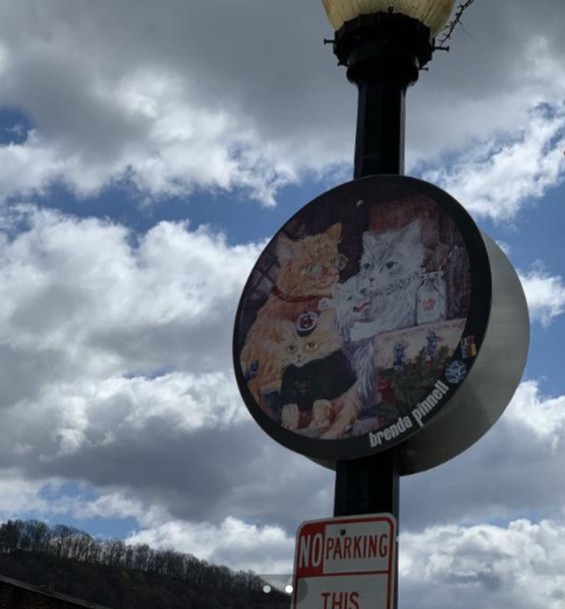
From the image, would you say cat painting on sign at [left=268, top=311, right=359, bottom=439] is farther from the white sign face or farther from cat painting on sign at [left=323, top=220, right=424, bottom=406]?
the white sign face

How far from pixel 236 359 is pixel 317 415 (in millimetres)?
1314

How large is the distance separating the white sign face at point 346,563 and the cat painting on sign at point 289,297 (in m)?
3.06

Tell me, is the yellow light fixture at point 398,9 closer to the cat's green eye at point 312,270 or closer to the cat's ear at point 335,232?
the cat's ear at point 335,232

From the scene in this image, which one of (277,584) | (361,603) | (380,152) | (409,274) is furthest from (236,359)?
(361,603)

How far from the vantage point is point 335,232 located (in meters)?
10.6

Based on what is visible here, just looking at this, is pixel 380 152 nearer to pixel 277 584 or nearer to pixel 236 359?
pixel 236 359

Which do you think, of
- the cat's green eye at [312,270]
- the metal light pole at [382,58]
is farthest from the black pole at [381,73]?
the cat's green eye at [312,270]

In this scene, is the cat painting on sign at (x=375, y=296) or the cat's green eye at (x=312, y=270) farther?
the cat's green eye at (x=312, y=270)

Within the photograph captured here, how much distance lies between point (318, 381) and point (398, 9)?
4.38 meters

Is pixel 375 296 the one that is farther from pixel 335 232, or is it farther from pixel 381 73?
pixel 381 73

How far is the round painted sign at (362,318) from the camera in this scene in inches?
359

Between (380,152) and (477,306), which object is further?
(380,152)

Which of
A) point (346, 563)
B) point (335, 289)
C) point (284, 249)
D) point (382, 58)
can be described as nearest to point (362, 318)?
point (335, 289)

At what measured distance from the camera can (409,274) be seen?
9711mm
